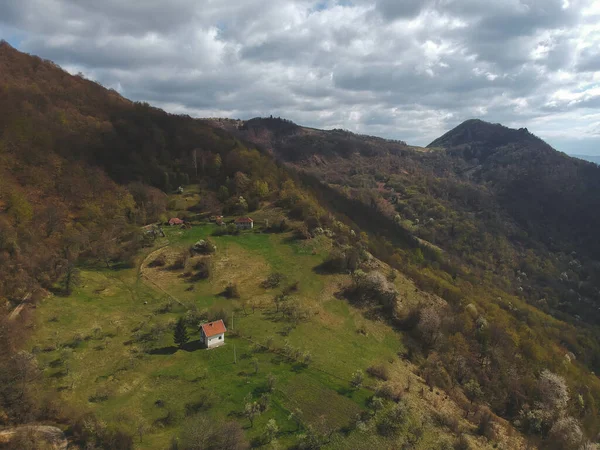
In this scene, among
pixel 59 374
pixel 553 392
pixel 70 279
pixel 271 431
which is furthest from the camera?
pixel 553 392

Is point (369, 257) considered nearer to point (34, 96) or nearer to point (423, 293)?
point (423, 293)

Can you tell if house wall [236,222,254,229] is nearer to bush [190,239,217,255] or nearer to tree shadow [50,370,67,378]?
bush [190,239,217,255]

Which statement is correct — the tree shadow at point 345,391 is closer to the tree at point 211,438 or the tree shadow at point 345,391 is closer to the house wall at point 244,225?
the tree at point 211,438

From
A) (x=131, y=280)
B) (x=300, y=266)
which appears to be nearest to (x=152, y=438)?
(x=131, y=280)

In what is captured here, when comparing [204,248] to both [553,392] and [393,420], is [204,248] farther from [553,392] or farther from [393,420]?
[553,392]

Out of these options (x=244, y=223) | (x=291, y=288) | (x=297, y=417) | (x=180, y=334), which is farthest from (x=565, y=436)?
(x=244, y=223)

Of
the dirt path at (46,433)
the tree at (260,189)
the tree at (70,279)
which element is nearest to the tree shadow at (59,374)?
the dirt path at (46,433)

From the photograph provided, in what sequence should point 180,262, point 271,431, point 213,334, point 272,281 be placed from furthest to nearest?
point 180,262 < point 272,281 < point 213,334 < point 271,431
